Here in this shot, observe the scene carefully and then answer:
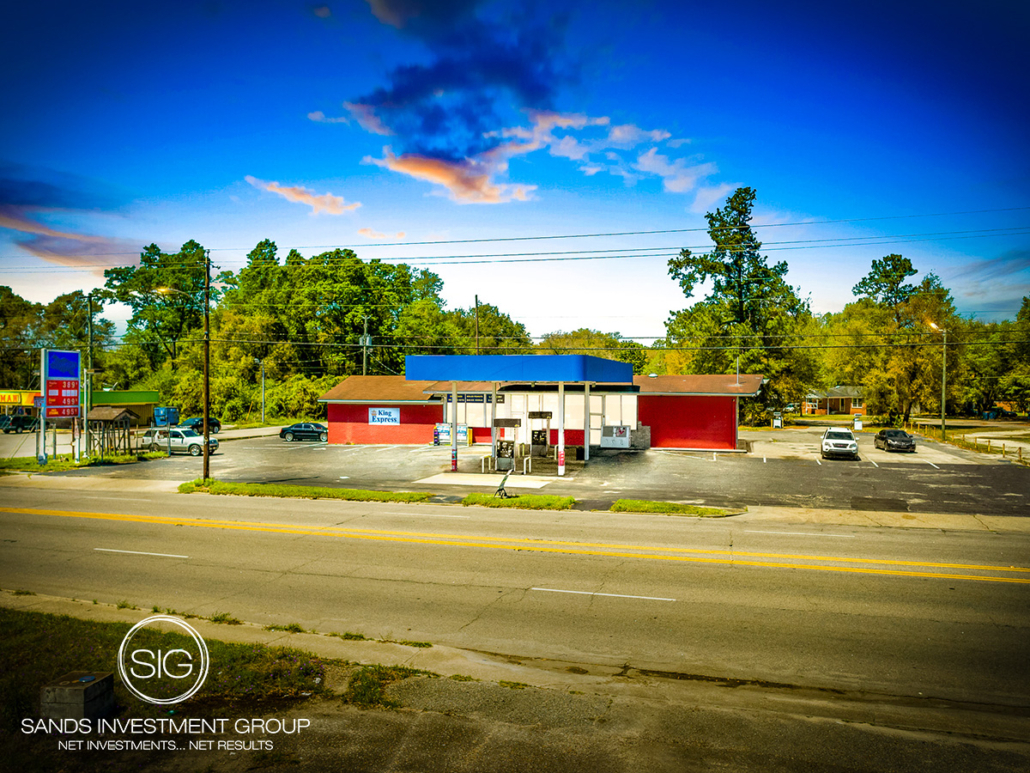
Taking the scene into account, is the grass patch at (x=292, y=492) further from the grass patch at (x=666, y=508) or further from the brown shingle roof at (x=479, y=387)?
the brown shingle roof at (x=479, y=387)

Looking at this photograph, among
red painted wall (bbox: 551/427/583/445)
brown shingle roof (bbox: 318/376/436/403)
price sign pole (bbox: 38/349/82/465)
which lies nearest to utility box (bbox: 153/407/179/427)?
brown shingle roof (bbox: 318/376/436/403)

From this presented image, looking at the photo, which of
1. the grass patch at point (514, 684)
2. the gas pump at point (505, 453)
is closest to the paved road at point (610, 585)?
the grass patch at point (514, 684)

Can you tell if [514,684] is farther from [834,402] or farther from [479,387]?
[834,402]

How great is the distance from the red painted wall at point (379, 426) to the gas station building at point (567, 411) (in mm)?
72

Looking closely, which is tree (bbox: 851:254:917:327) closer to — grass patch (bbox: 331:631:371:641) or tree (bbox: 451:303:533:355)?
tree (bbox: 451:303:533:355)

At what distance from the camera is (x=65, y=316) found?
3807 inches

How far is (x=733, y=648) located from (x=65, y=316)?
115m

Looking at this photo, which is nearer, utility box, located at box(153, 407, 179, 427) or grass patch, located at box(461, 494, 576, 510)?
grass patch, located at box(461, 494, 576, 510)

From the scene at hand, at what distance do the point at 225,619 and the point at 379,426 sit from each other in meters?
36.3

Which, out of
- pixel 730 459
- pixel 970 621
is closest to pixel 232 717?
pixel 970 621

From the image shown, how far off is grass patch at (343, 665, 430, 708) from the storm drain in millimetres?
18274

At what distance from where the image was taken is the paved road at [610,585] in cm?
899

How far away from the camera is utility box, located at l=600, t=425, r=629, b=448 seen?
4147 centimetres

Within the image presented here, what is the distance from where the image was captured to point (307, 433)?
4825 cm
